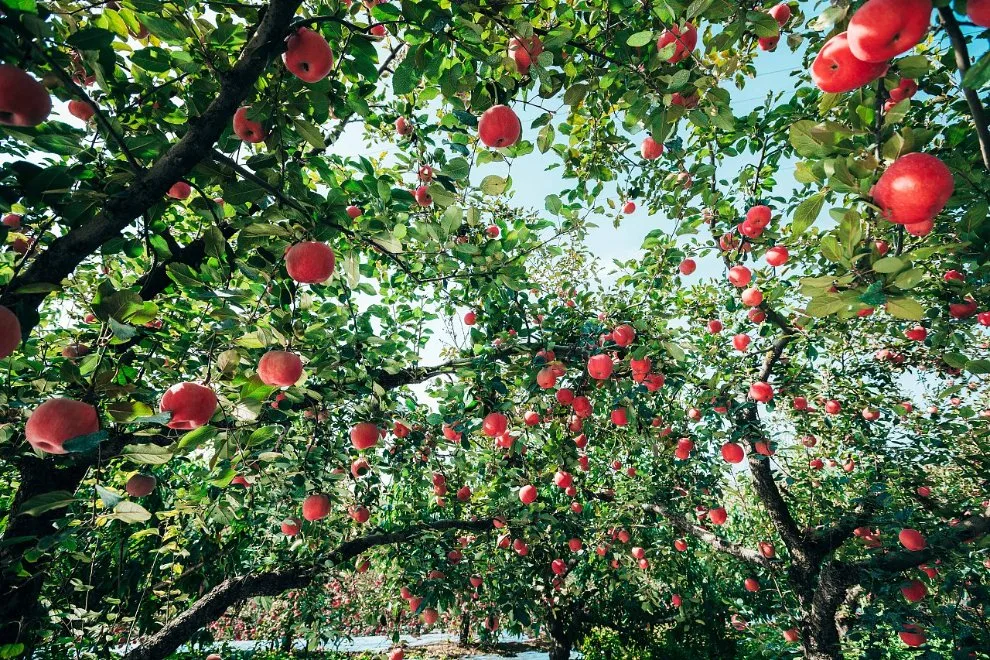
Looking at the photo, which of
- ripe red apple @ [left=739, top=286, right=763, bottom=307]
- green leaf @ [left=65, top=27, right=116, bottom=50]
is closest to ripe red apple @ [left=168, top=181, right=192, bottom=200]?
green leaf @ [left=65, top=27, right=116, bottom=50]

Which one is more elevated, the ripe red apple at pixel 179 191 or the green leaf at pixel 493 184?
the ripe red apple at pixel 179 191

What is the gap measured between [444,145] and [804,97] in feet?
9.26

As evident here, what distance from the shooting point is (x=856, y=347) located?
6.79 m

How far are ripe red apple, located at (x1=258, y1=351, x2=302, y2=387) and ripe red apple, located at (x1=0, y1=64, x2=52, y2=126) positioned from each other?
3.78 feet

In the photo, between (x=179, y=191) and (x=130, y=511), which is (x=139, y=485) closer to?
(x=130, y=511)

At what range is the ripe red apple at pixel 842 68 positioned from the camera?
141cm

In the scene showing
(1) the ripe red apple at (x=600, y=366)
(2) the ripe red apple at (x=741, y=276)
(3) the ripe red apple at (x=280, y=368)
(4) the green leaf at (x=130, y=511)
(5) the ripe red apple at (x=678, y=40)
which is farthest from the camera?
(2) the ripe red apple at (x=741, y=276)

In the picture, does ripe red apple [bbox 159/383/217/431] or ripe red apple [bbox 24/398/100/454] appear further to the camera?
ripe red apple [bbox 159/383/217/431]

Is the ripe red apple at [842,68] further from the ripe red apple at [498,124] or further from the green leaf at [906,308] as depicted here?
the ripe red apple at [498,124]

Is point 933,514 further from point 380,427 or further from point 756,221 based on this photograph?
point 380,427

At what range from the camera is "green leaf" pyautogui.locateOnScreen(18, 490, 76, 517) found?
164cm

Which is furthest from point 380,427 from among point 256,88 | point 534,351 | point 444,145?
point 256,88

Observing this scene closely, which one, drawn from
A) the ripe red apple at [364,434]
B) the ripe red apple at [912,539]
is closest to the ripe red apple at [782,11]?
the ripe red apple at [364,434]

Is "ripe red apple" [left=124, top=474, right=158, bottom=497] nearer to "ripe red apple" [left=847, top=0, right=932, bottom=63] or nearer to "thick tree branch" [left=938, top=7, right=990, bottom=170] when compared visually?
"ripe red apple" [left=847, top=0, right=932, bottom=63]
